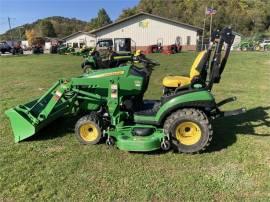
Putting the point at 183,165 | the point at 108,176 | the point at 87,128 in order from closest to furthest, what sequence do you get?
1. the point at 108,176
2. the point at 183,165
3. the point at 87,128

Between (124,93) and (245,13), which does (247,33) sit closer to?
(245,13)

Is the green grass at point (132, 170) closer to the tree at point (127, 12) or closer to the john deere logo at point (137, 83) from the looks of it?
the john deere logo at point (137, 83)

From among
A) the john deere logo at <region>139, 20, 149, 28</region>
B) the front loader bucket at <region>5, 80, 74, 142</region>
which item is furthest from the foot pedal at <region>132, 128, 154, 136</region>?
the john deere logo at <region>139, 20, 149, 28</region>

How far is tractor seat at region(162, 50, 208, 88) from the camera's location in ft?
18.1

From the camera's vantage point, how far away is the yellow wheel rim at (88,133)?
217 inches

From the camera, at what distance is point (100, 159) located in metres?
4.98

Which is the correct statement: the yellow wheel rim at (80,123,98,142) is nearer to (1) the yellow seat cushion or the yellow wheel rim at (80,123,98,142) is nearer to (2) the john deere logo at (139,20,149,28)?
(1) the yellow seat cushion

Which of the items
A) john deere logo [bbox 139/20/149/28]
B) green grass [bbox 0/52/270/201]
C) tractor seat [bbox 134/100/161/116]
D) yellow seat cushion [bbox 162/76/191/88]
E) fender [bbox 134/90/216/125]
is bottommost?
green grass [bbox 0/52/270/201]

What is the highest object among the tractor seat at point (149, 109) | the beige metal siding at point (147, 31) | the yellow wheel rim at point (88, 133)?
the beige metal siding at point (147, 31)

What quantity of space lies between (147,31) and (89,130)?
1566 inches

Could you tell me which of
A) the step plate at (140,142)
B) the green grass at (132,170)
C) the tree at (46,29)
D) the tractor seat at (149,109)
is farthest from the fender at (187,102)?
the tree at (46,29)

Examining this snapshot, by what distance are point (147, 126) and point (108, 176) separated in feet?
4.02

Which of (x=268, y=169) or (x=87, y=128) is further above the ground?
(x=87, y=128)

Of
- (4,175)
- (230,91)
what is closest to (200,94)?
(4,175)
